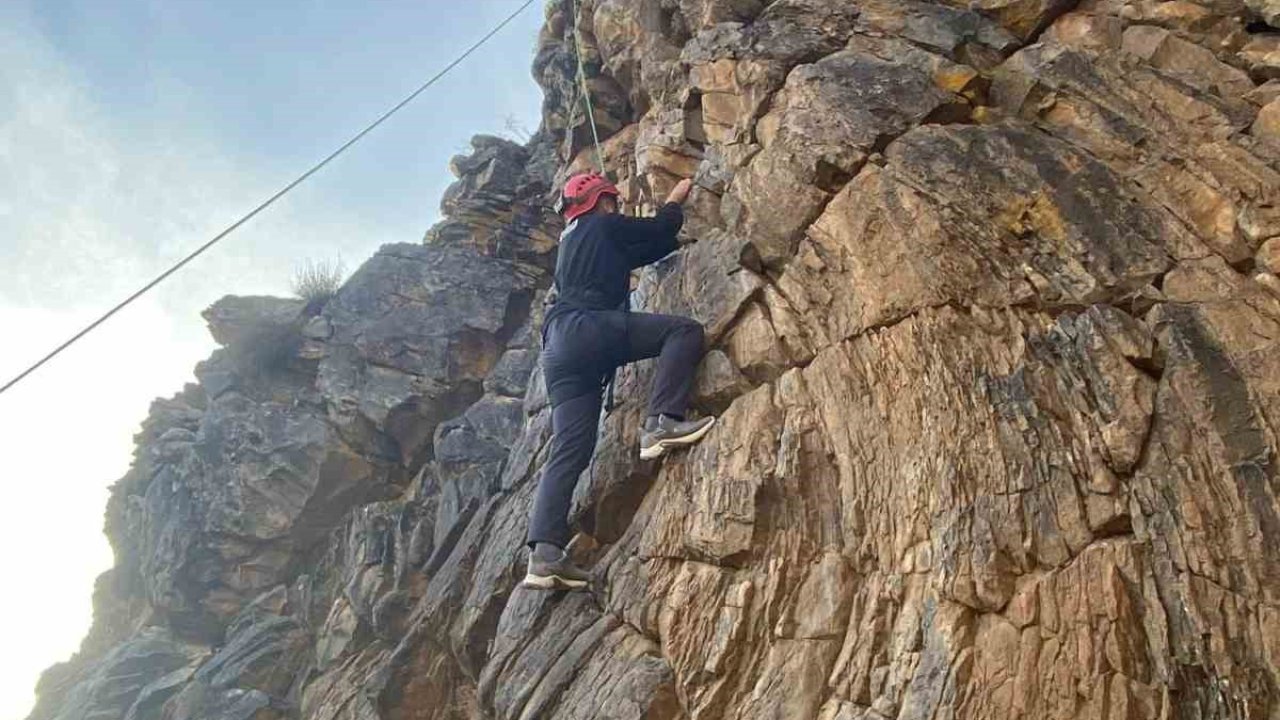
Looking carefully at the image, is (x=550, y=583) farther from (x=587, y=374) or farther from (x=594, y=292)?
(x=594, y=292)

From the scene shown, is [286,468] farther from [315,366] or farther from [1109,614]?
[1109,614]

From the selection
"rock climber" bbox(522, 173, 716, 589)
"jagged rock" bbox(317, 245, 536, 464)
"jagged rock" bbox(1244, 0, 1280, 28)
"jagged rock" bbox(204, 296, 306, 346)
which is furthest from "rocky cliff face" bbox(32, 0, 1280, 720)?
"jagged rock" bbox(204, 296, 306, 346)

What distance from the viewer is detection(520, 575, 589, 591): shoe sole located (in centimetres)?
903

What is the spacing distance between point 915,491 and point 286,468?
15.3 m

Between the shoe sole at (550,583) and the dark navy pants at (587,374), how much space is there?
0.35 meters

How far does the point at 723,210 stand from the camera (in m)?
10.4

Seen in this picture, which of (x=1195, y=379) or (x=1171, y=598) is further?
(x=1195, y=379)

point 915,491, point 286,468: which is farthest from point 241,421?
point 915,491

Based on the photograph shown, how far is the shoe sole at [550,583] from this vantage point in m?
9.03

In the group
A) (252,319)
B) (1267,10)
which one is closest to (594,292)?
(1267,10)

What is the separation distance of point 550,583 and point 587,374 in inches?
86.8

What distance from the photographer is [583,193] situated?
10469 millimetres

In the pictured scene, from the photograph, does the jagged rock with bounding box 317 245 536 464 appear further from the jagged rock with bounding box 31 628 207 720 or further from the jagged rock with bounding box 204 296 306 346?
the jagged rock with bounding box 31 628 207 720

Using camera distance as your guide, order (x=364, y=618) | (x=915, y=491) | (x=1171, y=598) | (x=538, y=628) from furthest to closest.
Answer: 1. (x=364, y=618)
2. (x=538, y=628)
3. (x=915, y=491)
4. (x=1171, y=598)
